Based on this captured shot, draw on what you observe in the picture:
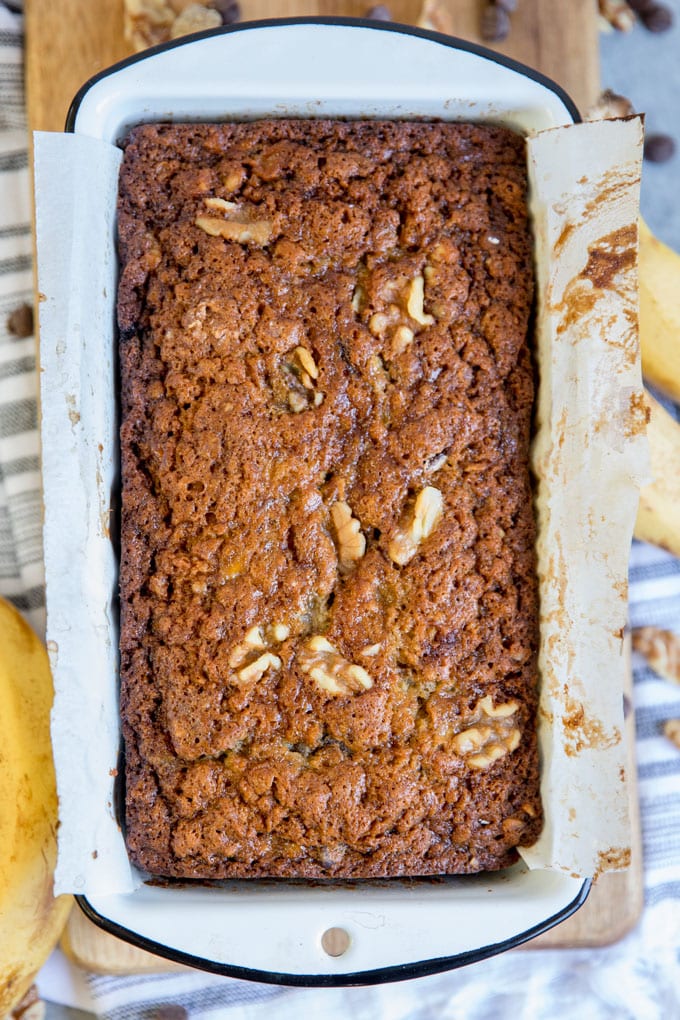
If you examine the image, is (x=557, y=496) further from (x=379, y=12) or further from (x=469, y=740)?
(x=379, y=12)

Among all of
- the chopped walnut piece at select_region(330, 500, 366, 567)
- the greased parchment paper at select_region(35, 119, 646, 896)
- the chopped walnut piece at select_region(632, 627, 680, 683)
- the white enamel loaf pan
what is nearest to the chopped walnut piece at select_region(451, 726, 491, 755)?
the greased parchment paper at select_region(35, 119, 646, 896)

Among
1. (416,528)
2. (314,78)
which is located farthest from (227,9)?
(416,528)

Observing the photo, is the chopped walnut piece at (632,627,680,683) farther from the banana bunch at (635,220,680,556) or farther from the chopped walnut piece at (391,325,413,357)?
the chopped walnut piece at (391,325,413,357)

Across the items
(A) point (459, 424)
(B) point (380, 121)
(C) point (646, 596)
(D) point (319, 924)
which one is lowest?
(D) point (319, 924)

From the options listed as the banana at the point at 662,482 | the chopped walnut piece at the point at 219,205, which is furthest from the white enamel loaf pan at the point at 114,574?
the banana at the point at 662,482

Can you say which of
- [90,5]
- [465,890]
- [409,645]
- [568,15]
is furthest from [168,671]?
[568,15]

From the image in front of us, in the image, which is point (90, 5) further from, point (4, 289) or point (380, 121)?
point (380, 121)

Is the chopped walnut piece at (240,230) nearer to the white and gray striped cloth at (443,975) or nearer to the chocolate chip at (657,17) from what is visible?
the white and gray striped cloth at (443,975)
